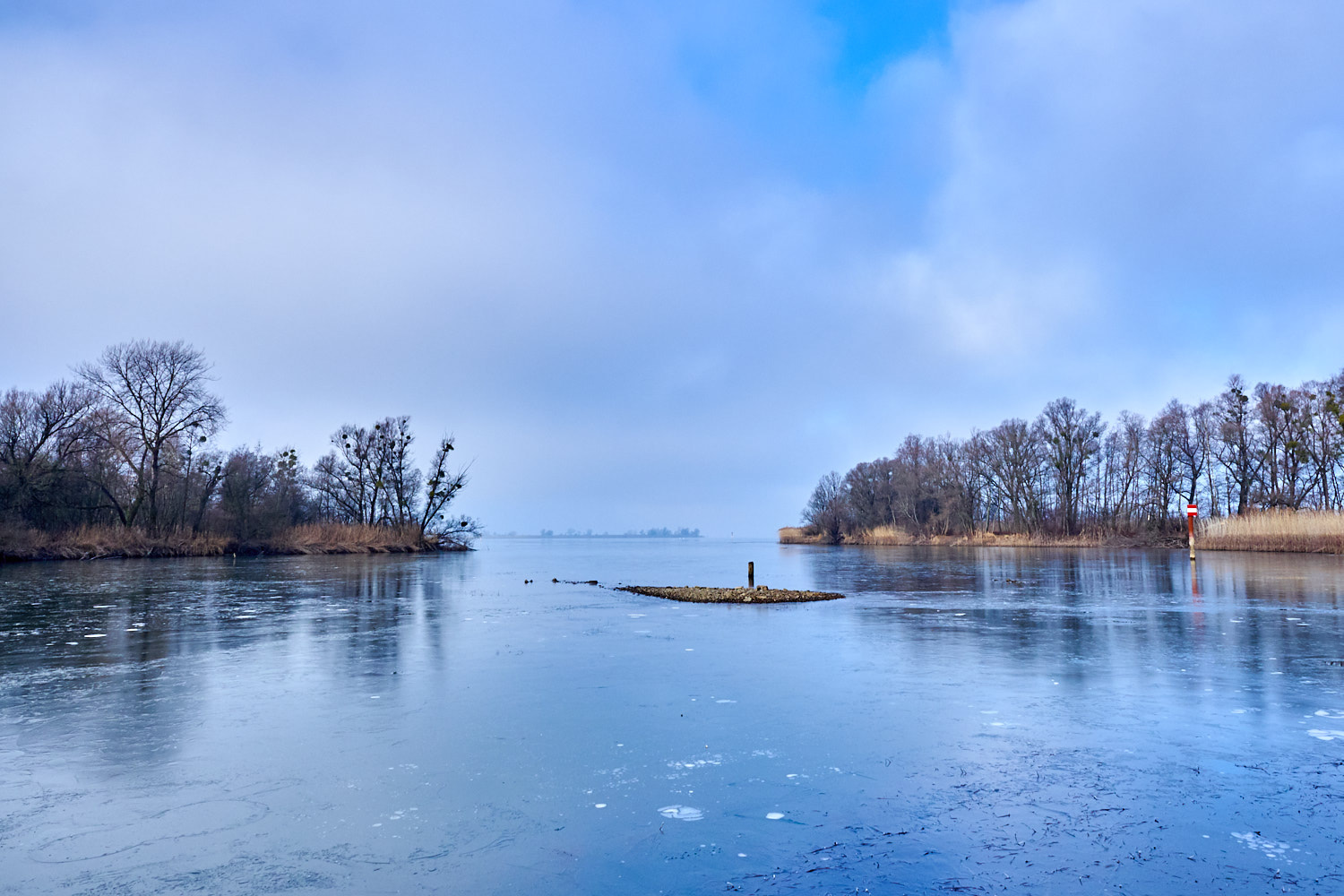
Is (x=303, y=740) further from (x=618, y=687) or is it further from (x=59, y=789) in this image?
(x=618, y=687)

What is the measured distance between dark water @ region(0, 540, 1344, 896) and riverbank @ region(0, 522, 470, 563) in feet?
91.5

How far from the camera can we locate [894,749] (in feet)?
18.3

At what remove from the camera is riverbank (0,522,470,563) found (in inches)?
1329

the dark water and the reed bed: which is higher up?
the dark water

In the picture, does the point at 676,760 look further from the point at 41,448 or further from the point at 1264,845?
the point at 41,448

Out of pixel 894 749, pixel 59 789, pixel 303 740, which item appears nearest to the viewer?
pixel 59 789

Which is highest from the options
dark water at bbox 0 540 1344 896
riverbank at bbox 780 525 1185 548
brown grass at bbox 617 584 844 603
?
dark water at bbox 0 540 1344 896

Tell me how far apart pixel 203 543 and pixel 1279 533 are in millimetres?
53940

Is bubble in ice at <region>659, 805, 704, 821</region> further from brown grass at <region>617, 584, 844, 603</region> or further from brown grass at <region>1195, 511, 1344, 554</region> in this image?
brown grass at <region>1195, 511, 1344, 554</region>

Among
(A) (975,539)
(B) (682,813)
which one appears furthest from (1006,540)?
(B) (682,813)

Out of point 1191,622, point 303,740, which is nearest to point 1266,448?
point 1191,622

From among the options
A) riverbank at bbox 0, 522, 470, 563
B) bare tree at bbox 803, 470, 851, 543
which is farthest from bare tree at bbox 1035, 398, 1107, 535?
riverbank at bbox 0, 522, 470, 563

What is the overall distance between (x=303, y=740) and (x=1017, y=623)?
11041 millimetres

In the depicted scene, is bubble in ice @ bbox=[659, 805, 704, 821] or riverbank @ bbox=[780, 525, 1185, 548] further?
riverbank @ bbox=[780, 525, 1185, 548]
